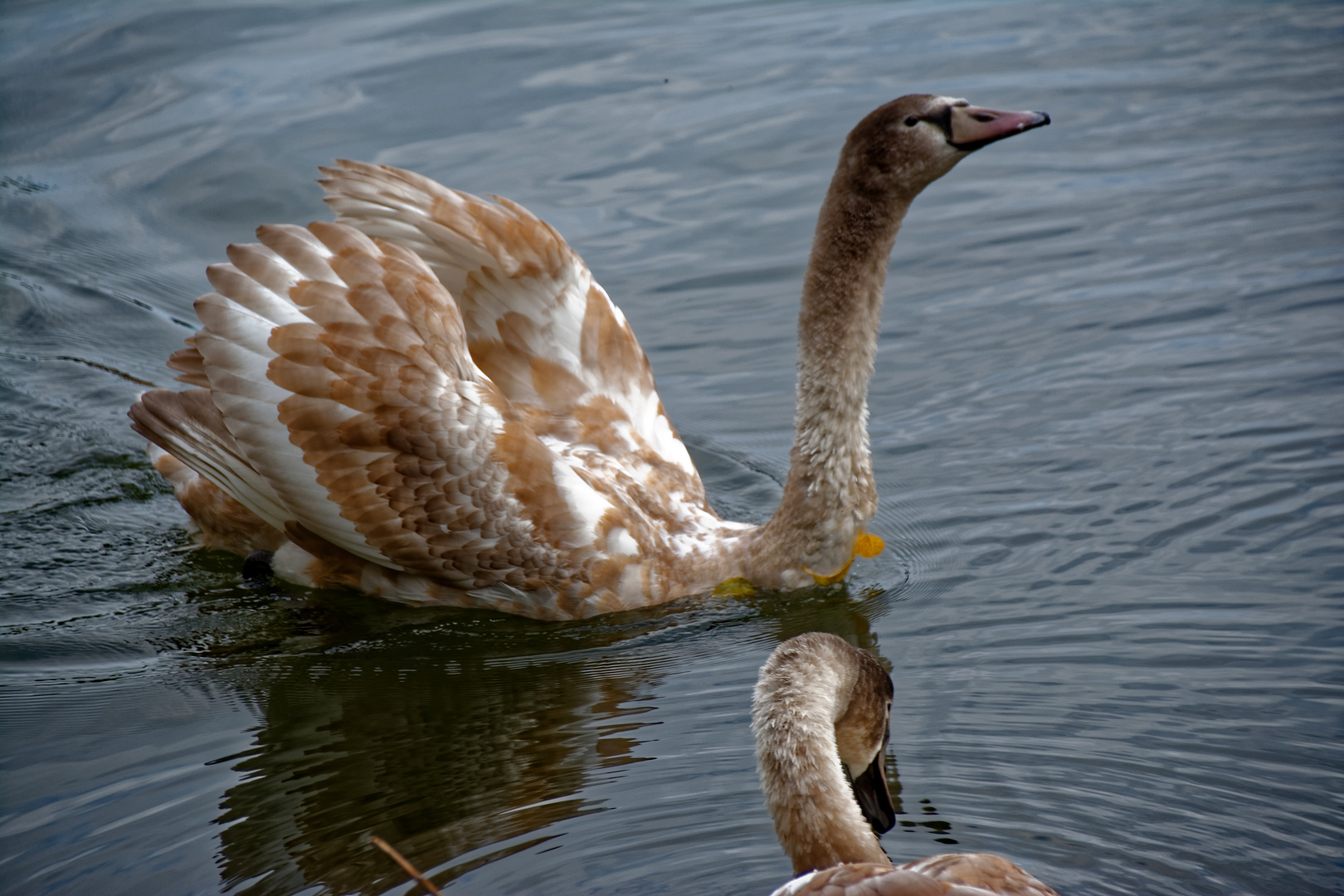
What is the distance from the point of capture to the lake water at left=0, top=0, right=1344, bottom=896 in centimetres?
406

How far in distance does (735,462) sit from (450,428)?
1.95 metres

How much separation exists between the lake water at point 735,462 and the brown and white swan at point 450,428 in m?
0.21

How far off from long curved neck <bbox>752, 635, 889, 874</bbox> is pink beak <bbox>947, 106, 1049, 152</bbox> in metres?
2.19

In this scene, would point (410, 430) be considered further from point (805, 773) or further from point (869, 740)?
point (805, 773)

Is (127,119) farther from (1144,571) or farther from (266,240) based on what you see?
(1144,571)

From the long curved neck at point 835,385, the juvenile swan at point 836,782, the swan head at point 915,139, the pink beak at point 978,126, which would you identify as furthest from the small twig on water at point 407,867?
the pink beak at point 978,126

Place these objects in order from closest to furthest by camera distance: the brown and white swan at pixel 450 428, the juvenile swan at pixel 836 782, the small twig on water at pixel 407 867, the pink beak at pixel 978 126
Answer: the small twig on water at pixel 407 867, the juvenile swan at pixel 836 782, the pink beak at pixel 978 126, the brown and white swan at pixel 450 428

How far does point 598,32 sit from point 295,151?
361 centimetres

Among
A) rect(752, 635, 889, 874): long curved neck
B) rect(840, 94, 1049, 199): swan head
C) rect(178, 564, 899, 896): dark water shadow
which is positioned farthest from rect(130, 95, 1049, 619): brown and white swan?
rect(752, 635, 889, 874): long curved neck

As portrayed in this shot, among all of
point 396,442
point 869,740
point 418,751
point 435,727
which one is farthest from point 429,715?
point 869,740

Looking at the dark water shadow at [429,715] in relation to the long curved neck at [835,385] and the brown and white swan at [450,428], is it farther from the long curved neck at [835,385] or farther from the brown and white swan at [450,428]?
the long curved neck at [835,385]

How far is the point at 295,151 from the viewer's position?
1030cm

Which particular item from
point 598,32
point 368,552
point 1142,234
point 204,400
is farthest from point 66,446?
point 598,32

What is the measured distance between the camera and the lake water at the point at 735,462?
4.06 m
